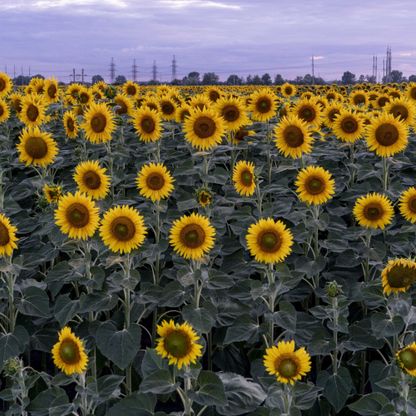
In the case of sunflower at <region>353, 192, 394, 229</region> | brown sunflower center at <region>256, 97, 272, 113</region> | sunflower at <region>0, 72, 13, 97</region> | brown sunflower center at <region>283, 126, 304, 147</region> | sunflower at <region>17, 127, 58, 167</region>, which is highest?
sunflower at <region>0, 72, 13, 97</region>

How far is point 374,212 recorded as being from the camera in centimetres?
521

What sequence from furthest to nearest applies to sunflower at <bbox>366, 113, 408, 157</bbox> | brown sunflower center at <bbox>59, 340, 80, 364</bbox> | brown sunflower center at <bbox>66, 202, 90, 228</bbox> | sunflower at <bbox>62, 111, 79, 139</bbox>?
sunflower at <bbox>62, 111, 79, 139</bbox> → sunflower at <bbox>366, 113, 408, 157</bbox> → brown sunflower center at <bbox>66, 202, 90, 228</bbox> → brown sunflower center at <bbox>59, 340, 80, 364</bbox>

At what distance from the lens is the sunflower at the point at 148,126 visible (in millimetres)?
6996

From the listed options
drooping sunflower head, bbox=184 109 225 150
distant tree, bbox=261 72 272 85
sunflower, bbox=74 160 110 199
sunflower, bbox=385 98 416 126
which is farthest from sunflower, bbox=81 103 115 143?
distant tree, bbox=261 72 272 85

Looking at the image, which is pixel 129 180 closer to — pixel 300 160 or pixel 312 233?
pixel 300 160

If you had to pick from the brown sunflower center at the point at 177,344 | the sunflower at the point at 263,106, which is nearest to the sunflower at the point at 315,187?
the sunflower at the point at 263,106

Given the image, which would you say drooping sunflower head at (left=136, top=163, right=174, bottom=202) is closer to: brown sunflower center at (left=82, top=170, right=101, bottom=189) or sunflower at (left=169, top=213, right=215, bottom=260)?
brown sunflower center at (left=82, top=170, right=101, bottom=189)

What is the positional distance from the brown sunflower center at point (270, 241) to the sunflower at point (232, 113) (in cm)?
287

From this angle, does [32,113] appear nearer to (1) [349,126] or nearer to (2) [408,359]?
(1) [349,126]

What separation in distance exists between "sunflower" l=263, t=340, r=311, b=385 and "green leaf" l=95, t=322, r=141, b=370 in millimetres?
1395

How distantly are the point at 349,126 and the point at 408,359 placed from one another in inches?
165

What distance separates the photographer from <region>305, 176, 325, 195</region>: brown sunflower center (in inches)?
211

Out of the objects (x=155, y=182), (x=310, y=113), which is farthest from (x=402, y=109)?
(x=155, y=182)

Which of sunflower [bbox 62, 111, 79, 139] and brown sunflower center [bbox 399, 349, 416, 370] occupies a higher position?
sunflower [bbox 62, 111, 79, 139]
